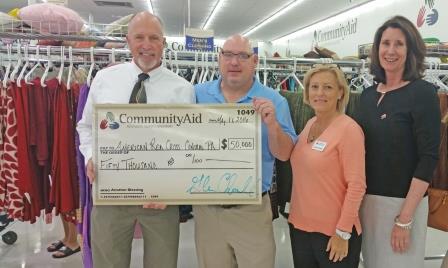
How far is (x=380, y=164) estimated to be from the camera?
5.67 ft

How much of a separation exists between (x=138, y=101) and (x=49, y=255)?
222 centimetres

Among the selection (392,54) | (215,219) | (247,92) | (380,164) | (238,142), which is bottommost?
(215,219)

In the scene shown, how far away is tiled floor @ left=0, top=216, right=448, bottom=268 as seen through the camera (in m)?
3.18

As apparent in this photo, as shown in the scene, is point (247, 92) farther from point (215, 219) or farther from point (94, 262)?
point (94, 262)

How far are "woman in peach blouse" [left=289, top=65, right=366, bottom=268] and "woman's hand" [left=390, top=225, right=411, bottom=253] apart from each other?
0.48ft

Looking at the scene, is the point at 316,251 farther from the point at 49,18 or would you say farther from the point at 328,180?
the point at 49,18

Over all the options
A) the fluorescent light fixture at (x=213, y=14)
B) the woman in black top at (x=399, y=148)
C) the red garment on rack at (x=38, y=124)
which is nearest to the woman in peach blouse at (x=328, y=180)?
the woman in black top at (x=399, y=148)

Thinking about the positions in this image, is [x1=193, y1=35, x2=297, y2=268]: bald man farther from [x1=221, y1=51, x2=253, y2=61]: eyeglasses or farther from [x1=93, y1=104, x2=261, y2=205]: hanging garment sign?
[x1=93, y1=104, x2=261, y2=205]: hanging garment sign

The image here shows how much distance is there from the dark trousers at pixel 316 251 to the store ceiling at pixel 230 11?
9.00 metres

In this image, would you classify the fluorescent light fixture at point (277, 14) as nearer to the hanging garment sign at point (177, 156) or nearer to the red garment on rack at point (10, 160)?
the red garment on rack at point (10, 160)

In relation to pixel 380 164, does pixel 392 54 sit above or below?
above

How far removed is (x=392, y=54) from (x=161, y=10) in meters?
11.4

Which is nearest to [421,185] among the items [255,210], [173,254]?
[255,210]

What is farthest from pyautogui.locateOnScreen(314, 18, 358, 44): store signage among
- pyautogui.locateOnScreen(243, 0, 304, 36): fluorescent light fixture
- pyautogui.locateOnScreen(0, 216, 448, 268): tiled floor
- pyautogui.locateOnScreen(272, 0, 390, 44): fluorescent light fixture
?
pyautogui.locateOnScreen(0, 216, 448, 268): tiled floor
